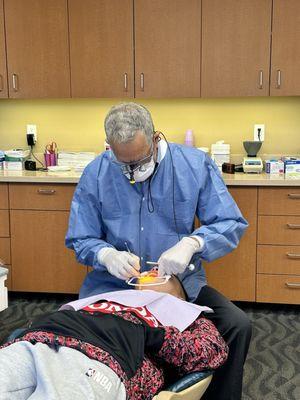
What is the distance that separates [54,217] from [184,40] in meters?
1.44

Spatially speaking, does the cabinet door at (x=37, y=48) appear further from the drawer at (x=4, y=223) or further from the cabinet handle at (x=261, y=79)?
the cabinet handle at (x=261, y=79)

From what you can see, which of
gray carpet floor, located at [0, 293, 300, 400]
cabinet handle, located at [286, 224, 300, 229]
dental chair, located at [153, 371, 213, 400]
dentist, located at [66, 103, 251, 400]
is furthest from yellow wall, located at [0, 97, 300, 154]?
dental chair, located at [153, 371, 213, 400]

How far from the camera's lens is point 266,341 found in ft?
9.23

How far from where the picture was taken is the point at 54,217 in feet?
10.8

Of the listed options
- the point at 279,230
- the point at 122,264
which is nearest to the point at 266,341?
the point at 279,230

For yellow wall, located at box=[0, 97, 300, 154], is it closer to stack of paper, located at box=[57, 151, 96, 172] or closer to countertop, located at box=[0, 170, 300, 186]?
stack of paper, located at box=[57, 151, 96, 172]

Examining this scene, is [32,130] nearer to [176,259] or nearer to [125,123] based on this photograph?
[125,123]

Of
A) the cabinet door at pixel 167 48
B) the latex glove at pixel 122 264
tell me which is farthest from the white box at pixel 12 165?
the latex glove at pixel 122 264

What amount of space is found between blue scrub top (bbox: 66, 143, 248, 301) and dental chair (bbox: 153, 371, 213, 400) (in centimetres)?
52

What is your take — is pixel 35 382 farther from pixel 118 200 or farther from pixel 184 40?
pixel 184 40

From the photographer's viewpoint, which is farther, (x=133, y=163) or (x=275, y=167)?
(x=275, y=167)

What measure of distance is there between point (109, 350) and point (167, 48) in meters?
2.52

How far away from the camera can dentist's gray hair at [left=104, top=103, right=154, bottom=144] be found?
5.71 ft

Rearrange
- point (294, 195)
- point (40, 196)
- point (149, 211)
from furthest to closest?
1. point (40, 196)
2. point (294, 195)
3. point (149, 211)
